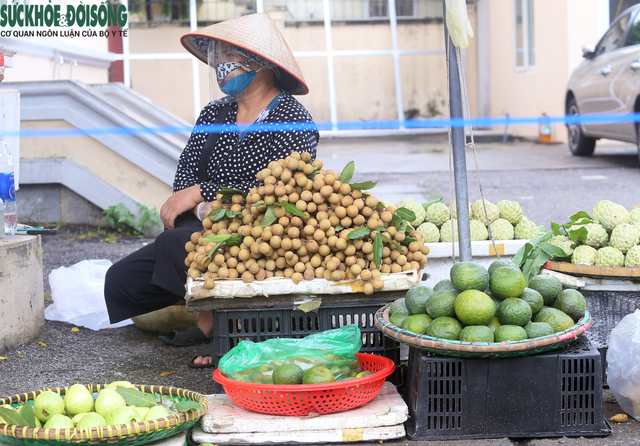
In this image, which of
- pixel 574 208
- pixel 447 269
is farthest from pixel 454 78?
pixel 574 208

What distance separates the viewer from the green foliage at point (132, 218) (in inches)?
263

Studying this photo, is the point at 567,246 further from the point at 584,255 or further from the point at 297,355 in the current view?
the point at 297,355

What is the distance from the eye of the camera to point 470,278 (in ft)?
8.64

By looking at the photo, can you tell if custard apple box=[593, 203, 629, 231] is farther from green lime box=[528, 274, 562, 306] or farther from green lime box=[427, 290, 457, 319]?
green lime box=[427, 290, 457, 319]

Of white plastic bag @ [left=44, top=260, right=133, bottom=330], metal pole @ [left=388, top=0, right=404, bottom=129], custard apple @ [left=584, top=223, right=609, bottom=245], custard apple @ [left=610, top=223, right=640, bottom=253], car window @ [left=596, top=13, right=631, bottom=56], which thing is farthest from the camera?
metal pole @ [left=388, top=0, right=404, bottom=129]

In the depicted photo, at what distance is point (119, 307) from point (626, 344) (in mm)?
2529

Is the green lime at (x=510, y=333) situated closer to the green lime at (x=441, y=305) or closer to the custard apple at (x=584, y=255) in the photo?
the green lime at (x=441, y=305)

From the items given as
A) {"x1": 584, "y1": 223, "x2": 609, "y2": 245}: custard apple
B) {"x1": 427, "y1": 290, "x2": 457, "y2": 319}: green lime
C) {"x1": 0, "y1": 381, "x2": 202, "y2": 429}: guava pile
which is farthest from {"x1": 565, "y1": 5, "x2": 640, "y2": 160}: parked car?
{"x1": 0, "y1": 381, "x2": 202, "y2": 429}: guava pile

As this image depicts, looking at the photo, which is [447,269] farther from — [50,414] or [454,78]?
[50,414]

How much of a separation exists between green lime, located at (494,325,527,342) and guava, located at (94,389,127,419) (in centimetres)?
141

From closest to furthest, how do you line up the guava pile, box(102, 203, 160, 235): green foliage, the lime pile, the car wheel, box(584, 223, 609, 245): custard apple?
the guava pile → the lime pile → box(584, 223, 609, 245): custard apple → box(102, 203, 160, 235): green foliage → the car wheel

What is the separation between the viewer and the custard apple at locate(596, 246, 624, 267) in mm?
3227

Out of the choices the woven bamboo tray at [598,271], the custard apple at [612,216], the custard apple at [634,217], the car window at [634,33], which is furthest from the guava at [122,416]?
the car window at [634,33]

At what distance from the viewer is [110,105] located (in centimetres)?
686
